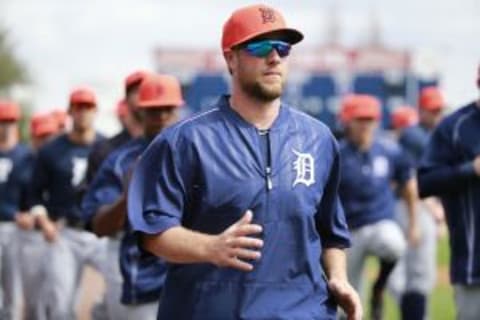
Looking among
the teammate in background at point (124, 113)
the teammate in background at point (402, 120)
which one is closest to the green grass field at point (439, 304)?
the teammate in background at point (402, 120)

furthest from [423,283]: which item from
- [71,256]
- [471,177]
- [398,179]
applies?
[471,177]

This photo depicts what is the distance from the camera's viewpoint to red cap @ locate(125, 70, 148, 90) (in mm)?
9938

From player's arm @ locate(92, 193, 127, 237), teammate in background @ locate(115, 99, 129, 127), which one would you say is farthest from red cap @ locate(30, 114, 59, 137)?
player's arm @ locate(92, 193, 127, 237)

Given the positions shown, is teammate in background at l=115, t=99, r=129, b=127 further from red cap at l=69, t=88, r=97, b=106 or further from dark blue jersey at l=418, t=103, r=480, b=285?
dark blue jersey at l=418, t=103, r=480, b=285

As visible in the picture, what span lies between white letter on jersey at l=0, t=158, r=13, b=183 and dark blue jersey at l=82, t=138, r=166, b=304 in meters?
5.07

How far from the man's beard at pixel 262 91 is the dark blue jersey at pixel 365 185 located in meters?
7.48

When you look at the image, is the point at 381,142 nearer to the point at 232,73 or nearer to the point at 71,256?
the point at 71,256

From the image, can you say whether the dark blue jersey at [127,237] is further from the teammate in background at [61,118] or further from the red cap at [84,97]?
the teammate in background at [61,118]

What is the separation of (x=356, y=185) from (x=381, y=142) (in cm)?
70

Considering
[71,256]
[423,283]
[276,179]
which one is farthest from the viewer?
[423,283]

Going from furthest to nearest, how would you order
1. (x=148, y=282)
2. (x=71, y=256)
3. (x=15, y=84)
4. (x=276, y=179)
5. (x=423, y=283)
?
1. (x=15, y=84)
2. (x=423, y=283)
3. (x=71, y=256)
4. (x=148, y=282)
5. (x=276, y=179)

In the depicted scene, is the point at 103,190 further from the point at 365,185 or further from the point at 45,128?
the point at 45,128

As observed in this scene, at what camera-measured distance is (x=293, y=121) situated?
629 cm

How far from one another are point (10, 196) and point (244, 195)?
8.68 meters
